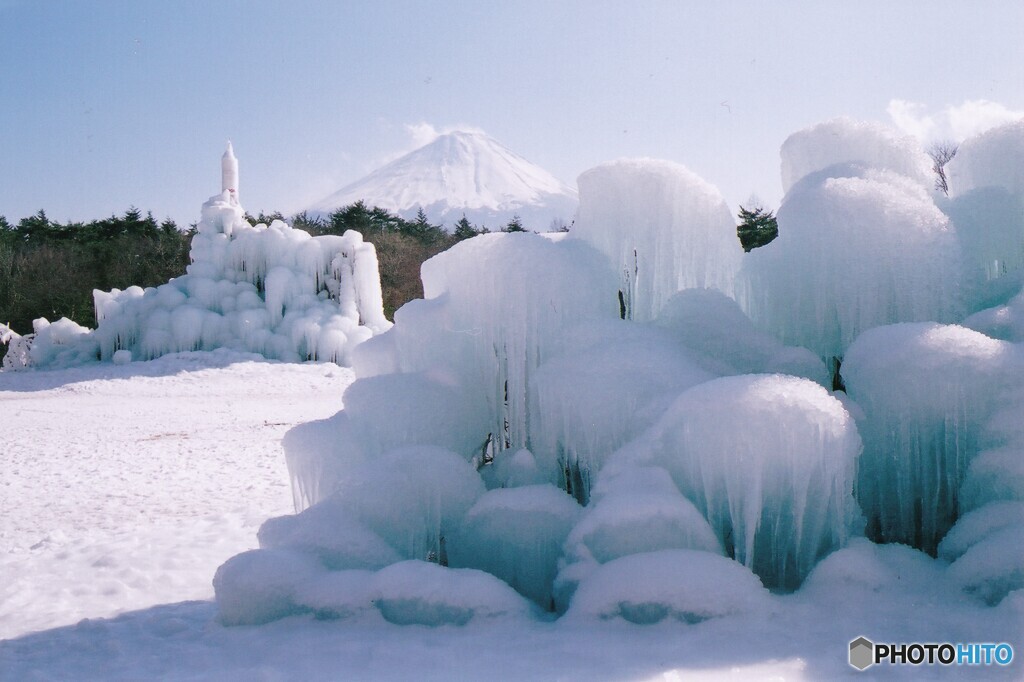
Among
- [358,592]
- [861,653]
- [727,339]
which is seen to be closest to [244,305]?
[727,339]

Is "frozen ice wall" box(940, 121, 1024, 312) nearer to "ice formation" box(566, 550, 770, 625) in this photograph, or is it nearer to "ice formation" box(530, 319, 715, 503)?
"ice formation" box(530, 319, 715, 503)

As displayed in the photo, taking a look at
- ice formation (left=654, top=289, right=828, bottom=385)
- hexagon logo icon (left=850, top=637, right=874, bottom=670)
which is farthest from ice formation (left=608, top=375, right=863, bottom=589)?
ice formation (left=654, top=289, right=828, bottom=385)

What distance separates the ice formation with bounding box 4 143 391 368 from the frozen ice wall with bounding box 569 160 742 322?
13453mm

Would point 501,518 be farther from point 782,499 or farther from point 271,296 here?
point 271,296

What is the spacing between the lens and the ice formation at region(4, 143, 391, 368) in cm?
1767

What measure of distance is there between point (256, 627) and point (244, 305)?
15.9m

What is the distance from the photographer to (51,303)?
25.4 m

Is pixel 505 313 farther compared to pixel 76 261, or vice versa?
pixel 76 261

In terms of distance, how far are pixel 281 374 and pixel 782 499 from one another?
13.6 meters

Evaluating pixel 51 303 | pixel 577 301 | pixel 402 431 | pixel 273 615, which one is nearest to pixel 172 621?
pixel 273 615

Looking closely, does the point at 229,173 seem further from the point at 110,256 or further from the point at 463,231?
the point at 463,231

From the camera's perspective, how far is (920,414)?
3.85m

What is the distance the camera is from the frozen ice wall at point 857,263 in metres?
4.39

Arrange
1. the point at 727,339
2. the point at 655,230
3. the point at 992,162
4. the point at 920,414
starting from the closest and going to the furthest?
the point at 920,414 → the point at 727,339 → the point at 655,230 → the point at 992,162
